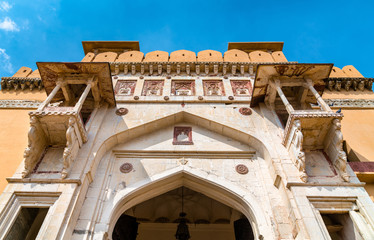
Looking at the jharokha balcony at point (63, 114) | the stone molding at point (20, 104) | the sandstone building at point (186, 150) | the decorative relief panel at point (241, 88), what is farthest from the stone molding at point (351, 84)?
the stone molding at point (20, 104)

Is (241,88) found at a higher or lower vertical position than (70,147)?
higher

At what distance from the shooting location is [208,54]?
11.4 meters

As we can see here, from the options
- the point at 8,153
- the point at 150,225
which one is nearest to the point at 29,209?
the point at 8,153

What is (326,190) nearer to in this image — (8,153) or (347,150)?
(347,150)

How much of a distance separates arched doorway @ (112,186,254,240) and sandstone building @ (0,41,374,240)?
0.04 meters

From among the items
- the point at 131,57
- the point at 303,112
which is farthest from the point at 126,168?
the point at 131,57

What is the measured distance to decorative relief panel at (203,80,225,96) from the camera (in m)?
9.52

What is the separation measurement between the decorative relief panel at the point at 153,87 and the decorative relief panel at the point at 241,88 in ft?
8.32

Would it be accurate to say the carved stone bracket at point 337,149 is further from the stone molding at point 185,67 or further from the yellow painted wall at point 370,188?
the stone molding at point 185,67

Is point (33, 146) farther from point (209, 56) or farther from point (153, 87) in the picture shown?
point (209, 56)

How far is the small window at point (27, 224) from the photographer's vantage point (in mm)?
5520

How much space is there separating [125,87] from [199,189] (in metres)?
4.59

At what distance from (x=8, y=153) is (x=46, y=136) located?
193 centimetres

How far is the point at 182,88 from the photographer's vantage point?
32.3 ft
